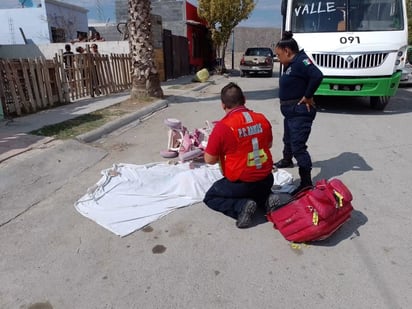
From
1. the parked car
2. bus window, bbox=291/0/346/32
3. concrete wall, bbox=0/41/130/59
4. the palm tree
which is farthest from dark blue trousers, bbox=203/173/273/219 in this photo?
the parked car

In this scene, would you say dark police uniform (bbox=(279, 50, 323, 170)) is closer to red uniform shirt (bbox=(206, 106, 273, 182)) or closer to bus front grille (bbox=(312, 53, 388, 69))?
red uniform shirt (bbox=(206, 106, 273, 182))

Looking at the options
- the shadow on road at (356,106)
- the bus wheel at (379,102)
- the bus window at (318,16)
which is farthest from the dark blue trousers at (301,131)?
the bus wheel at (379,102)

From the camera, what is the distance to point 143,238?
3098 millimetres

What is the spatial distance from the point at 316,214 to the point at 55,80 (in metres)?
8.56

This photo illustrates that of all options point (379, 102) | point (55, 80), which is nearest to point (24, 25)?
point (55, 80)

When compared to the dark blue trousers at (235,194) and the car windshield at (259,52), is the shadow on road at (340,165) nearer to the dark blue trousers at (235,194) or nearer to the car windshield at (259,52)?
the dark blue trousers at (235,194)

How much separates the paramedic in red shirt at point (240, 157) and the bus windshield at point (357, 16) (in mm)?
5799

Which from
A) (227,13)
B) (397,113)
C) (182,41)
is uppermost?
(227,13)

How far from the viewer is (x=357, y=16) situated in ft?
25.6

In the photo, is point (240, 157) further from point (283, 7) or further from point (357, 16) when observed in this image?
point (283, 7)

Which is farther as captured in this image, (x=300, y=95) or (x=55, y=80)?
(x=55, y=80)

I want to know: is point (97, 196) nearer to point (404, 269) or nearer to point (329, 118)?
point (404, 269)

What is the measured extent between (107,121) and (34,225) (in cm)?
410

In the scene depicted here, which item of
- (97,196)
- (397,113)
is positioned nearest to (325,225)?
(97,196)
